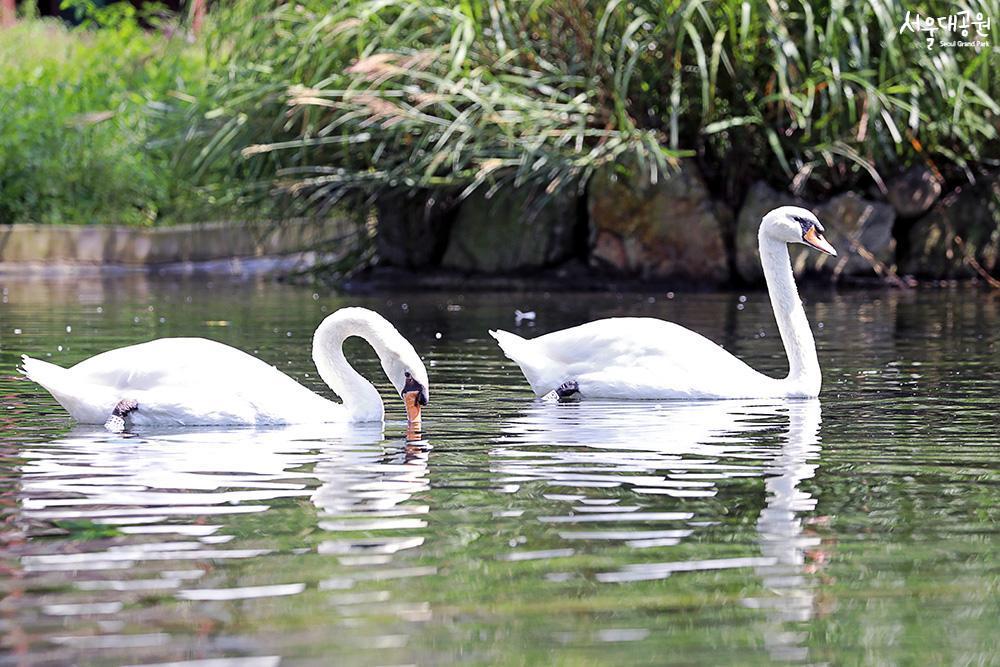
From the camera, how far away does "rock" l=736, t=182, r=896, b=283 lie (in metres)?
15.8

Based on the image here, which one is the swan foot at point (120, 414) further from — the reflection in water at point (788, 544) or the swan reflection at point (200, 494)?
the reflection in water at point (788, 544)

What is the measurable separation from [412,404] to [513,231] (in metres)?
10.1

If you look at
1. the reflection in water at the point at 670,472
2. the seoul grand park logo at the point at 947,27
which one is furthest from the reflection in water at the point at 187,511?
the seoul grand park logo at the point at 947,27

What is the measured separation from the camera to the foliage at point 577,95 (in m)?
15.0

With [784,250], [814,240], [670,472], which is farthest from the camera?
[784,250]

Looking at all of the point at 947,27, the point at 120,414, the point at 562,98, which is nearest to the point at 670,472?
the point at 120,414

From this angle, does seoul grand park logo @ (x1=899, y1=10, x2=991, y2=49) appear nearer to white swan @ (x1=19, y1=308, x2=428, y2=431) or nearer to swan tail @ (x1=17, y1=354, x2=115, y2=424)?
white swan @ (x1=19, y1=308, x2=428, y2=431)

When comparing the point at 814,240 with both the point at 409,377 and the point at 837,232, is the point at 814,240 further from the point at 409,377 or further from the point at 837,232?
the point at 837,232

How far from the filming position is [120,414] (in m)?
6.89

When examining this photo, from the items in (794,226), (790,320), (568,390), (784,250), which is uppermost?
(794,226)

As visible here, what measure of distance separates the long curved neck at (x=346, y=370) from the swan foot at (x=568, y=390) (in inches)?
51.4

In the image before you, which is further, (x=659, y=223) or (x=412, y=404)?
(x=659, y=223)

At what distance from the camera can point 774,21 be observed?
1524 cm

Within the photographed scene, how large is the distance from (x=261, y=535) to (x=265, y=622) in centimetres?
96
